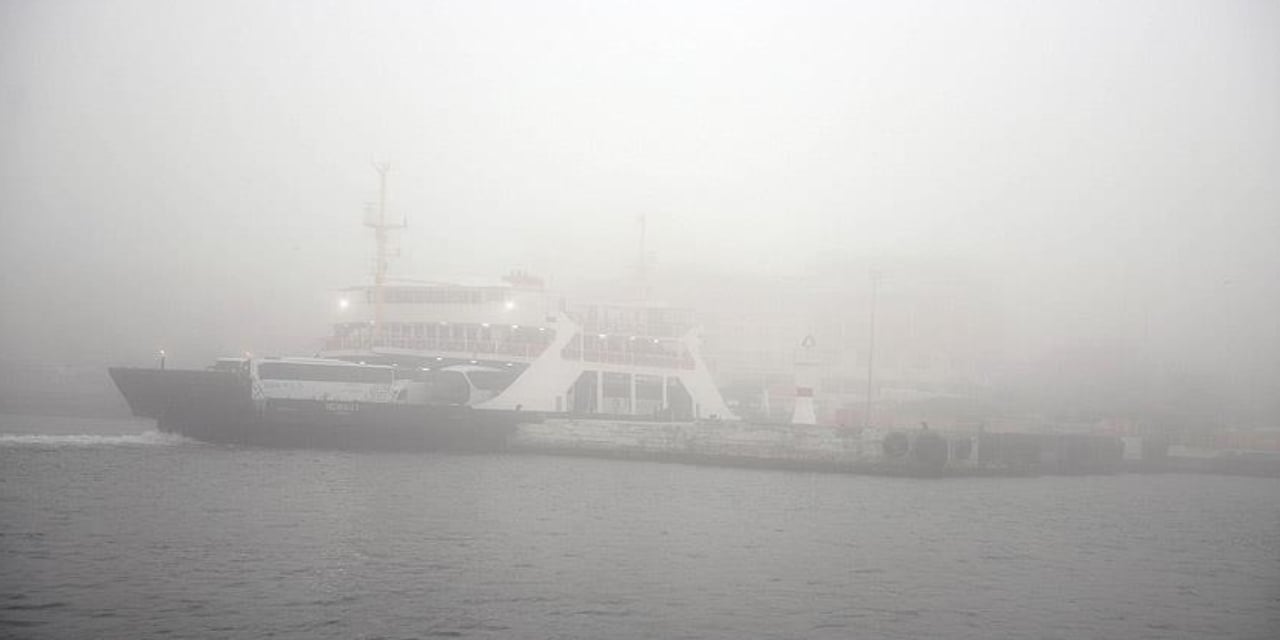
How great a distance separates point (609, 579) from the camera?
1823cm

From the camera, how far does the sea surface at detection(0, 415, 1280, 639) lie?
50.6 feet

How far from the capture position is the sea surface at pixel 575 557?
1543 cm

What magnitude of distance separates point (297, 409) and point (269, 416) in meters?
1.02

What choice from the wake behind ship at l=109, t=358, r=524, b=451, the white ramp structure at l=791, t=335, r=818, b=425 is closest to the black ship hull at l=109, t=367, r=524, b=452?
the wake behind ship at l=109, t=358, r=524, b=451

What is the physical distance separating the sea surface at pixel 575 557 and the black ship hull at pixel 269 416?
3639 mm

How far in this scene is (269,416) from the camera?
39.8 m

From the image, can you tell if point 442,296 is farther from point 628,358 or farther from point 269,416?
point 269,416

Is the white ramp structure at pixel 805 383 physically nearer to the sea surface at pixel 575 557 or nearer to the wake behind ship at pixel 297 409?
the sea surface at pixel 575 557

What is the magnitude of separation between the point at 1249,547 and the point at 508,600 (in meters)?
20.7

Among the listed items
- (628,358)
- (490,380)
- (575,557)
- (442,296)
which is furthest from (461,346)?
(575,557)

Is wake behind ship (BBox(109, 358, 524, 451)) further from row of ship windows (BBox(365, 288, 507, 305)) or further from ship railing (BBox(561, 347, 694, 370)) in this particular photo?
row of ship windows (BBox(365, 288, 507, 305))

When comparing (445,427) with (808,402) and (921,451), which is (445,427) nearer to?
(808,402)

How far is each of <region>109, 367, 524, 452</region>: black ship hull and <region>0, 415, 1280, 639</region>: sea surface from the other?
364cm

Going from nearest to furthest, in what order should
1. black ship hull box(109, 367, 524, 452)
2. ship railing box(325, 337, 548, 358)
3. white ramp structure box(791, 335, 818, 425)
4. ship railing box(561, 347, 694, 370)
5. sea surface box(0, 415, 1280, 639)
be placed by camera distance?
sea surface box(0, 415, 1280, 639), black ship hull box(109, 367, 524, 452), white ramp structure box(791, 335, 818, 425), ship railing box(561, 347, 694, 370), ship railing box(325, 337, 548, 358)
